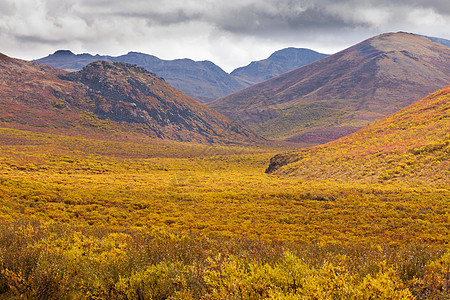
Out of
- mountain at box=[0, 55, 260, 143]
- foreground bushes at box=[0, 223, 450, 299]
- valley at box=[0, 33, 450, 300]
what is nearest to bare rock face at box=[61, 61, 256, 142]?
mountain at box=[0, 55, 260, 143]

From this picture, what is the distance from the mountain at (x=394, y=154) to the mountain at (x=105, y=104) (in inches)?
3672

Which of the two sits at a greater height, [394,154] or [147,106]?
[147,106]

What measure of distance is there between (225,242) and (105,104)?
455 ft

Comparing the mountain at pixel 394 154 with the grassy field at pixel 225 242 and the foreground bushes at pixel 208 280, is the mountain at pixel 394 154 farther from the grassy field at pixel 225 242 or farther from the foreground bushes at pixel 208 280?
the foreground bushes at pixel 208 280

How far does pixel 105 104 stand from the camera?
A: 132m

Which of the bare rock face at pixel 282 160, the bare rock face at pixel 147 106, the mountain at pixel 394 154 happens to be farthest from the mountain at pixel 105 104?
the mountain at pixel 394 154

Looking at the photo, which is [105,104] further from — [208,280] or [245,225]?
[208,280]

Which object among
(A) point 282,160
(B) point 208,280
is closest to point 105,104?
(A) point 282,160

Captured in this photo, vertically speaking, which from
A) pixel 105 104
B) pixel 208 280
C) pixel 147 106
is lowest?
pixel 208 280

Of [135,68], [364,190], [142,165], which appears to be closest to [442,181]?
[364,190]

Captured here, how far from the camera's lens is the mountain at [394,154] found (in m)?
26.7

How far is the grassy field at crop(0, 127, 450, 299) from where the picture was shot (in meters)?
5.18

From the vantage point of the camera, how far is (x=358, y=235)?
1385cm

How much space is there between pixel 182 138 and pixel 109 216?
4665 inches
